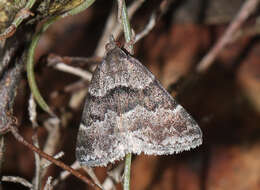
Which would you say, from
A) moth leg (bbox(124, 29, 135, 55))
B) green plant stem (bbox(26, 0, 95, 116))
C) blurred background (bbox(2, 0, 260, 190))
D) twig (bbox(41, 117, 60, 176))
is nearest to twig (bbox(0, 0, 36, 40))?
green plant stem (bbox(26, 0, 95, 116))

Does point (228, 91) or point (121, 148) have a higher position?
point (121, 148)

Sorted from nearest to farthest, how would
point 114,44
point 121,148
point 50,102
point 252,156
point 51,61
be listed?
point 121,148
point 114,44
point 51,61
point 50,102
point 252,156

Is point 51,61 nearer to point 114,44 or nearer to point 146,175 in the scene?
point 114,44

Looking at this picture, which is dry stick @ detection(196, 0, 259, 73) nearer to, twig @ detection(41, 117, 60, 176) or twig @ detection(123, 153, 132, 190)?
twig @ detection(41, 117, 60, 176)

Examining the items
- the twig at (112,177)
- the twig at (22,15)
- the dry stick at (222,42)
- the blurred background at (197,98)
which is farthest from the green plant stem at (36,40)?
the dry stick at (222,42)

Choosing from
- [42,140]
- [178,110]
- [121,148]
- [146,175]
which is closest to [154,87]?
[178,110]

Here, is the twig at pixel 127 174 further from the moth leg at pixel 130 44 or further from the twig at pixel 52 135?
the twig at pixel 52 135
